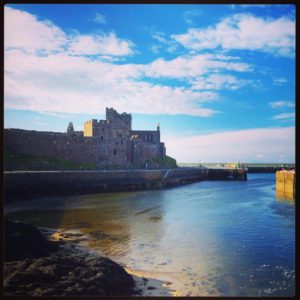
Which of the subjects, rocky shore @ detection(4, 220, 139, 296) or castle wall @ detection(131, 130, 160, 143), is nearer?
rocky shore @ detection(4, 220, 139, 296)

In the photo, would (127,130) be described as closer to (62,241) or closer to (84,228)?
(84,228)

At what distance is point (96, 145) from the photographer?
3334 centimetres

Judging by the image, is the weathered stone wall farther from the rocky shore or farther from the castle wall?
the rocky shore

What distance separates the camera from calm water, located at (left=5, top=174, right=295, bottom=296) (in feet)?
25.3

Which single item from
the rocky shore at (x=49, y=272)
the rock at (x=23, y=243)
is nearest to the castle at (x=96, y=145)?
the rock at (x=23, y=243)

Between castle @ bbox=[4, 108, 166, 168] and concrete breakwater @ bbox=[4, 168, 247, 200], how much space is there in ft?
15.3

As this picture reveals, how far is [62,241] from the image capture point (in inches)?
407

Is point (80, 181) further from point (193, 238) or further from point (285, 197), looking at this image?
point (193, 238)

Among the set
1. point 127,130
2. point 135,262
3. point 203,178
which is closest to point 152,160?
point 127,130

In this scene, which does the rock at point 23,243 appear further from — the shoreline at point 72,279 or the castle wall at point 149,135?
the castle wall at point 149,135

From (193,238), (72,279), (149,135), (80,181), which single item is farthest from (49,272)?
(149,135)

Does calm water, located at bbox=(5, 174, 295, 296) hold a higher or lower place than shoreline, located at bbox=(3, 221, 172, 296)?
lower

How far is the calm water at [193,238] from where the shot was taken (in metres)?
7.72

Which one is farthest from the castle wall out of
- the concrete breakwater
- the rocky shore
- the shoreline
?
the shoreline
